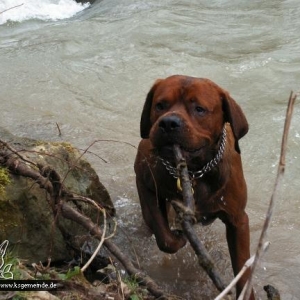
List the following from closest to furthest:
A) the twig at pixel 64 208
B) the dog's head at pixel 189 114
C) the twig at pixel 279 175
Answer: the twig at pixel 279 175 < the twig at pixel 64 208 < the dog's head at pixel 189 114

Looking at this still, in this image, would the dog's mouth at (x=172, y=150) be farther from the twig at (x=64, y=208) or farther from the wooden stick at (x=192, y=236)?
the twig at (x=64, y=208)

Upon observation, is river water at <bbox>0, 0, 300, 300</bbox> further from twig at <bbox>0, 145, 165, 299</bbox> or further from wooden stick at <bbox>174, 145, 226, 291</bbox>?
wooden stick at <bbox>174, 145, 226, 291</bbox>

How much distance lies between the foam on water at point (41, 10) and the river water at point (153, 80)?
0.17 metres

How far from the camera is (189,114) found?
387 centimetres

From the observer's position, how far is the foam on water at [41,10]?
15711 mm

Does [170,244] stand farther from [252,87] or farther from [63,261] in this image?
[252,87]

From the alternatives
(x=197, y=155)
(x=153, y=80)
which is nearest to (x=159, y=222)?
(x=197, y=155)

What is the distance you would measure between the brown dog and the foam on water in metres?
11.9

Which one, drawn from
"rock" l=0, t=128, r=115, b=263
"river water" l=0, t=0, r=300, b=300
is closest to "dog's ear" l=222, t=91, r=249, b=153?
"river water" l=0, t=0, r=300, b=300

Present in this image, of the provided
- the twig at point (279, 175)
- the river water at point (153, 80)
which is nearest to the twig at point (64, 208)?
the river water at point (153, 80)

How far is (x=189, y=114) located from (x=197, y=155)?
0.27 meters

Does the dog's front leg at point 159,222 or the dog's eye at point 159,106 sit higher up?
the dog's eye at point 159,106

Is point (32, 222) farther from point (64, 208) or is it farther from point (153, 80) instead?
point (153, 80)

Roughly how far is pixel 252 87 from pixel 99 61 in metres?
2.99
